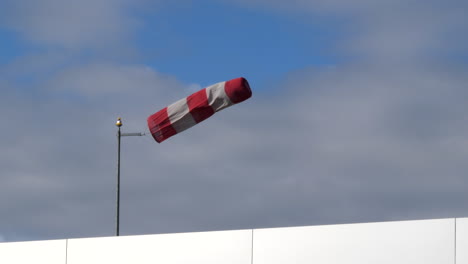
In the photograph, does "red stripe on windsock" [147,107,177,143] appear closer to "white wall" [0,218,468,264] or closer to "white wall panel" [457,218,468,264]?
"white wall" [0,218,468,264]

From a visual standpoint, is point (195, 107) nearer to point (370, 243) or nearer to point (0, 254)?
point (0, 254)

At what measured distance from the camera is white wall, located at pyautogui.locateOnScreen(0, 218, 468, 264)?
17.2m

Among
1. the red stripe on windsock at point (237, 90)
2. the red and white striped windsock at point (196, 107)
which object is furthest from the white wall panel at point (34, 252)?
the red and white striped windsock at point (196, 107)

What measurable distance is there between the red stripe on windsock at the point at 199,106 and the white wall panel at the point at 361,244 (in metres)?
20.1

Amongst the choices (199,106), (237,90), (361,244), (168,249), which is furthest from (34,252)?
(199,106)

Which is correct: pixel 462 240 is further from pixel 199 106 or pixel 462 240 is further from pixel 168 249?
pixel 199 106

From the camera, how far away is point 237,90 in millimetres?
37969

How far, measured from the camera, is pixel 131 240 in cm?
2152

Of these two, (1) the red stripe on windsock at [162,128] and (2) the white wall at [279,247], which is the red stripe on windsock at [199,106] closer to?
(1) the red stripe on windsock at [162,128]

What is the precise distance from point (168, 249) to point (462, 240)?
6366mm

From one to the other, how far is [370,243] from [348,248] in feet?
1.46

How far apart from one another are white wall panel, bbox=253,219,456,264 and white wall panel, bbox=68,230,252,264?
43 cm

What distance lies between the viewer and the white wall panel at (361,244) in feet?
56.3

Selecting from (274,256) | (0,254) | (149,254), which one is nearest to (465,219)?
(274,256)
